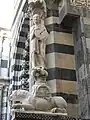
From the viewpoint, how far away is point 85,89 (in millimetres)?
3756

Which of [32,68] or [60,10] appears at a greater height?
[60,10]

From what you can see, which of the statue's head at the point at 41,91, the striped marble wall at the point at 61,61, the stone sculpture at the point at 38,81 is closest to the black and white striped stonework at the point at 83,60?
the striped marble wall at the point at 61,61

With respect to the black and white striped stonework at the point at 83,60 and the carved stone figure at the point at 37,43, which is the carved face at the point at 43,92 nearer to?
the carved stone figure at the point at 37,43

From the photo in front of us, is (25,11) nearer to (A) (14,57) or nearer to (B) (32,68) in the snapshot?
(A) (14,57)

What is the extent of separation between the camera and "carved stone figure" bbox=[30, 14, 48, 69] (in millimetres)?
3738

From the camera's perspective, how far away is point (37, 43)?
152 inches

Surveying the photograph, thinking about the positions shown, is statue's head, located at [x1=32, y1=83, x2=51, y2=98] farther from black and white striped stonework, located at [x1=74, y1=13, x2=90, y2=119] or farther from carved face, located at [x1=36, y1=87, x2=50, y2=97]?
black and white striped stonework, located at [x1=74, y1=13, x2=90, y2=119]

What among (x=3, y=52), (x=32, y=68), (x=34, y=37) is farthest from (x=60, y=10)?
(x=3, y=52)

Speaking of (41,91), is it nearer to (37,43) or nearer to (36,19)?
(37,43)

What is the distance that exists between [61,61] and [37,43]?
50 centimetres

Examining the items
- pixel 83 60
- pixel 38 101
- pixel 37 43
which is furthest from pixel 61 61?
pixel 38 101

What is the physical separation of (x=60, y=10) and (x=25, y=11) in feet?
6.41

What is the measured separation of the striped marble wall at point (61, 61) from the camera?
151 inches

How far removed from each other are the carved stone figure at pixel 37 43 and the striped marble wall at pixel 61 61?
0.84ft
